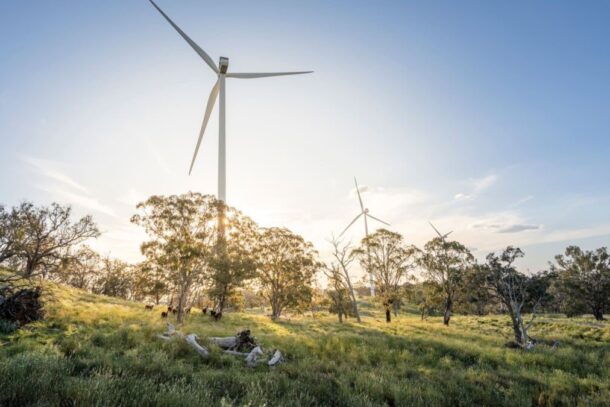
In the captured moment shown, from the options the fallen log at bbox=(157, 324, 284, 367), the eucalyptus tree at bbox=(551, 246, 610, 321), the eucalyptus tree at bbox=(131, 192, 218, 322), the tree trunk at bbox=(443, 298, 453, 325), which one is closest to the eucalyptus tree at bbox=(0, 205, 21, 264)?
the eucalyptus tree at bbox=(131, 192, 218, 322)

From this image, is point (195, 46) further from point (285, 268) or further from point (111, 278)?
point (111, 278)

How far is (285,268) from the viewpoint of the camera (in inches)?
1534

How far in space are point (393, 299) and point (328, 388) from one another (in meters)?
35.3

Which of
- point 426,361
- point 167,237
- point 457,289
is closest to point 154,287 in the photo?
point 167,237

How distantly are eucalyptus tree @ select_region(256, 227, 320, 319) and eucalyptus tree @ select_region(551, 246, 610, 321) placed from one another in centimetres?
4634

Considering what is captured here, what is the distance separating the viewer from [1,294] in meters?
14.7

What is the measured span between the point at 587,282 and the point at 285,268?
53033mm

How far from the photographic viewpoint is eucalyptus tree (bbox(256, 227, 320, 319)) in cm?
3894

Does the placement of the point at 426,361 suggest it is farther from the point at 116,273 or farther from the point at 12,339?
the point at 116,273

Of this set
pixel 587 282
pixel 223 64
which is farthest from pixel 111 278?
pixel 587 282

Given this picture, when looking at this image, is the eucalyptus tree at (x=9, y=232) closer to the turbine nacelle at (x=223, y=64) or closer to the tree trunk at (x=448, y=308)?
the turbine nacelle at (x=223, y=64)

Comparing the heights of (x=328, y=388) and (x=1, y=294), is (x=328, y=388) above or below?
below

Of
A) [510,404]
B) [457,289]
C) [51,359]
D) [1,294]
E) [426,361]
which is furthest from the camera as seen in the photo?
[457,289]

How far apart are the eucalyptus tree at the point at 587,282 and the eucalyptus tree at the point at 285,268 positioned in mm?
46345
